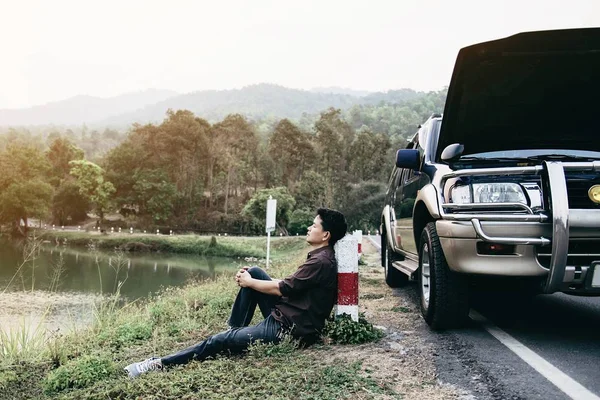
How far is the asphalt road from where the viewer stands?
3.46m

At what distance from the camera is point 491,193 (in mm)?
4391

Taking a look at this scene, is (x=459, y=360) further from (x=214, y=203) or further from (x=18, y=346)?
(x=214, y=203)

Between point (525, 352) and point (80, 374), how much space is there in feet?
12.7

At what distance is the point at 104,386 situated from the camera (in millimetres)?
4129

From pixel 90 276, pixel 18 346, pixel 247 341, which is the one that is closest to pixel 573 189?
pixel 247 341

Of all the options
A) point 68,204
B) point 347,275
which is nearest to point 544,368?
point 347,275

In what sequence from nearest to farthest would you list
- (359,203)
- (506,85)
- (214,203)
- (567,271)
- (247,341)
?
(567,271)
(247,341)
(506,85)
(359,203)
(214,203)

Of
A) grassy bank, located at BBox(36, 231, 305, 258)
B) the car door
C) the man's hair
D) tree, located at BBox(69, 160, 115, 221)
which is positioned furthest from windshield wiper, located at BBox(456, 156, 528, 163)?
tree, located at BBox(69, 160, 115, 221)

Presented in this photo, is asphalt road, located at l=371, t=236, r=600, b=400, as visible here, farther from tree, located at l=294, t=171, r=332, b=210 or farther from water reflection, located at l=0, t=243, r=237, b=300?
tree, located at l=294, t=171, r=332, b=210

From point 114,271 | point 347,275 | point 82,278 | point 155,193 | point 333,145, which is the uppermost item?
point 333,145

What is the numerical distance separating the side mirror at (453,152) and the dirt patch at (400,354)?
1.74 m

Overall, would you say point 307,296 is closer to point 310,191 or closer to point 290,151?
point 310,191

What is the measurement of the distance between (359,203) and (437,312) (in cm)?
5719

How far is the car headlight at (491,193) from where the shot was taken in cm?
431
